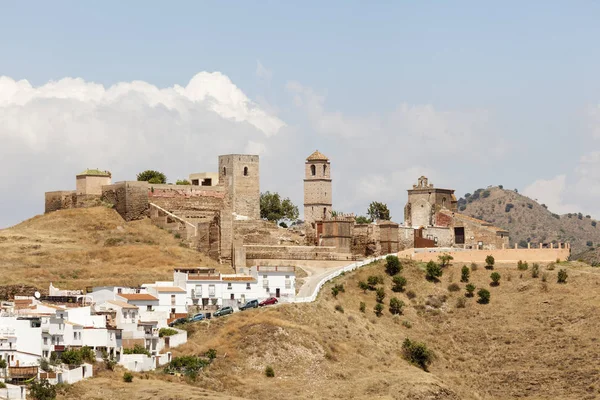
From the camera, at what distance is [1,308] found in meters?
70.4

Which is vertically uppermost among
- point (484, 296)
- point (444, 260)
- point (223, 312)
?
point (444, 260)

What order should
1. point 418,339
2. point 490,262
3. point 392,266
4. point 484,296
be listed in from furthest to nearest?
1. point 490,262
2. point 392,266
3. point 484,296
4. point 418,339

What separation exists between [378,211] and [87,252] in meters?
30.0

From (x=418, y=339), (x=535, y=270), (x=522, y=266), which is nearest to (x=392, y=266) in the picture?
(x=522, y=266)

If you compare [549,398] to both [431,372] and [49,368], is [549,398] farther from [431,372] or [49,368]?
[49,368]

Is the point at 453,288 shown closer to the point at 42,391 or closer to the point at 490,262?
the point at 490,262

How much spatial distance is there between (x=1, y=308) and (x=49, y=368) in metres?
6.79

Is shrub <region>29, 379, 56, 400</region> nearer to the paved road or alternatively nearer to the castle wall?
the paved road

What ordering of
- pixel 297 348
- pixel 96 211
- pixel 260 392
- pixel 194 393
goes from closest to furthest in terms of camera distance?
pixel 194 393
pixel 260 392
pixel 297 348
pixel 96 211

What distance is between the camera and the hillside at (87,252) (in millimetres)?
79688

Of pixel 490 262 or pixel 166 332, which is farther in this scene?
pixel 490 262

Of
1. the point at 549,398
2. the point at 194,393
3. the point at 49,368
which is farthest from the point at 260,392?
the point at 549,398

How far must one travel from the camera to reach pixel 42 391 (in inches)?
2432

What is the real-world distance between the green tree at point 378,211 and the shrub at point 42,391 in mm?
48680
